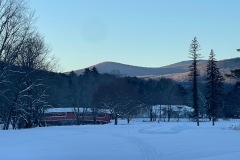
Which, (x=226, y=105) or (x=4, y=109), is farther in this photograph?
(x=226, y=105)

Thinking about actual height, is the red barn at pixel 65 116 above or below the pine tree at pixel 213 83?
below

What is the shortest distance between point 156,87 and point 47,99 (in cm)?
7177

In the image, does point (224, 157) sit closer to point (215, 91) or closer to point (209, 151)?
point (209, 151)

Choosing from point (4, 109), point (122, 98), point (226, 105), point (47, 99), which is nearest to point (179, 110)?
point (226, 105)

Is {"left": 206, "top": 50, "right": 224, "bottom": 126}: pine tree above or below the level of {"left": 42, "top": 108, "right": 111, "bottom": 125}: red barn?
above

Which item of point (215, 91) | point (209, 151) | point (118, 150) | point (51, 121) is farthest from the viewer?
point (51, 121)

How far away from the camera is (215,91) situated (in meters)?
61.7

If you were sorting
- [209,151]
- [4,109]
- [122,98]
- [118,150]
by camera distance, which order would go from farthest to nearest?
[122,98] → [4,109] → [118,150] → [209,151]

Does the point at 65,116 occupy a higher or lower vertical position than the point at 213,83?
lower

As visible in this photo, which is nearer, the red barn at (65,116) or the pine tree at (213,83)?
the pine tree at (213,83)

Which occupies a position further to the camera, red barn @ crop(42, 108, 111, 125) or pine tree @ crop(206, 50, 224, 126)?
red barn @ crop(42, 108, 111, 125)

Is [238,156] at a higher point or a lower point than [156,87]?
lower

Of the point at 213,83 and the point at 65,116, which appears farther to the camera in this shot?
the point at 65,116

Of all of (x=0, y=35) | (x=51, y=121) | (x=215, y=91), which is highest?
(x=0, y=35)
